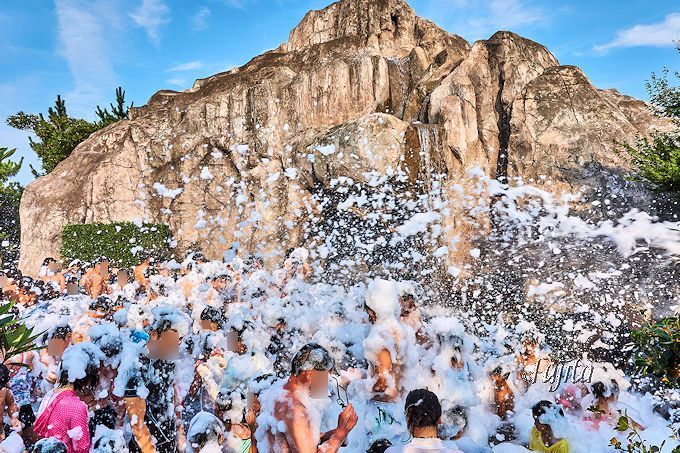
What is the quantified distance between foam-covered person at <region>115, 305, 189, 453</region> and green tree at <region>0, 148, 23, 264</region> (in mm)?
18133

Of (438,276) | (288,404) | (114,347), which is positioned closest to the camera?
(288,404)

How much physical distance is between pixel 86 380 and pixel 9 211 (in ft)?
69.5

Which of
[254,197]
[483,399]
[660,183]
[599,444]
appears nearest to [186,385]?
[483,399]

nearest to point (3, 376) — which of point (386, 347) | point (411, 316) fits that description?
point (386, 347)

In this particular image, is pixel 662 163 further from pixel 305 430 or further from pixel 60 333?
pixel 60 333

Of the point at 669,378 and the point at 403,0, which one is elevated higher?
the point at 403,0

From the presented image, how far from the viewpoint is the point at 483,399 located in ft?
17.4

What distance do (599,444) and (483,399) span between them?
1435 mm

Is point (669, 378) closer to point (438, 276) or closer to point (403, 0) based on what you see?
point (438, 276)

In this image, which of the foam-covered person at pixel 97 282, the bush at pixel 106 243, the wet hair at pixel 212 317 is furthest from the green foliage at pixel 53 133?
the wet hair at pixel 212 317

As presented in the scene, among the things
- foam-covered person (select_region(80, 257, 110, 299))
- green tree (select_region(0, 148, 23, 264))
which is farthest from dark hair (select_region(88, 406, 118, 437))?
green tree (select_region(0, 148, 23, 264))

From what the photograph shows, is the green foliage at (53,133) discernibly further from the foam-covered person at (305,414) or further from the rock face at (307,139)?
the foam-covered person at (305,414)

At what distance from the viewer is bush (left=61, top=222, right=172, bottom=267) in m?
15.5

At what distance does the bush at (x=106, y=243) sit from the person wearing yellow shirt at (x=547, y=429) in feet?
47.2
